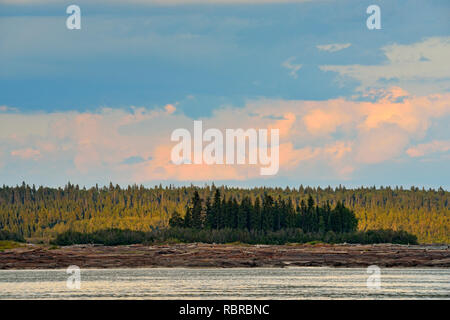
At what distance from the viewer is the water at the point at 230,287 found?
73.5 m

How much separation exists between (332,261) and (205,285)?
175 ft

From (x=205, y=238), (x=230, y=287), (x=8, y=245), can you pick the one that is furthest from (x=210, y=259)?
(x=8, y=245)

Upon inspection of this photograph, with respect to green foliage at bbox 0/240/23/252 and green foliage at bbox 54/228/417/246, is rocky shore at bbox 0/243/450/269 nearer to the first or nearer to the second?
green foliage at bbox 0/240/23/252

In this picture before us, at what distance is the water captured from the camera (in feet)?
241

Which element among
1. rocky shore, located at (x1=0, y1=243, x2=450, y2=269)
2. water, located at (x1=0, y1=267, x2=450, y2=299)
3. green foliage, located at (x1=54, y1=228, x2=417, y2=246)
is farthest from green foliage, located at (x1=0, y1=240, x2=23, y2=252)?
water, located at (x1=0, y1=267, x2=450, y2=299)

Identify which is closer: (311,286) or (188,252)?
(311,286)

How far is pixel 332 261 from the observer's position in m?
137

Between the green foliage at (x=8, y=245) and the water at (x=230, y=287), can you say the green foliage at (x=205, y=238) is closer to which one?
the green foliage at (x=8, y=245)

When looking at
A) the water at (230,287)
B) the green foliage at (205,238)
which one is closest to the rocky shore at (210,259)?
the water at (230,287)

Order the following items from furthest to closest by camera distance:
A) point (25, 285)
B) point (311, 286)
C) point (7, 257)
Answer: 1. point (7, 257)
2. point (25, 285)
3. point (311, 286)

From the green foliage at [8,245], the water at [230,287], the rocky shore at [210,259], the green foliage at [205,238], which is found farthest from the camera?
the green foliage at [205,238]
